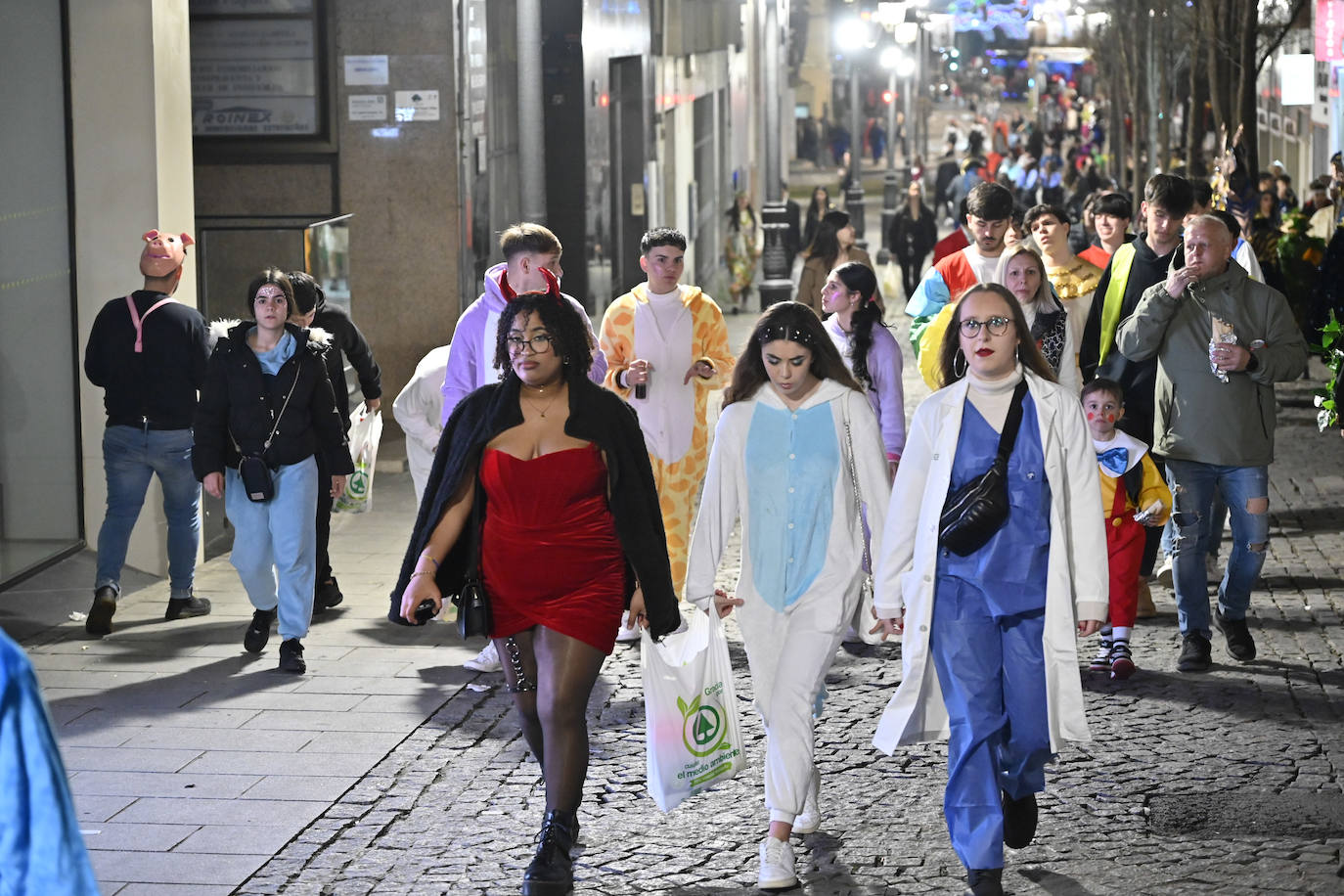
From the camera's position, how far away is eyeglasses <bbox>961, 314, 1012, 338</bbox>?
18.2ft

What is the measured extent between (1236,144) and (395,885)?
16.4m

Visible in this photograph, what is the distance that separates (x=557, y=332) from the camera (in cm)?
577

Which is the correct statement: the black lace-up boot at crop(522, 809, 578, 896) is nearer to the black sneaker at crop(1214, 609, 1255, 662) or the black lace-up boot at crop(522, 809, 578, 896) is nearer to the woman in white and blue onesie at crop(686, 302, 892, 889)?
the woman in white and blue onesie at crop(686, 302, 892, 889)

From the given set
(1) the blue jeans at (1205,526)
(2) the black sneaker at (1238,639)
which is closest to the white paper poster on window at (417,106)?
(1) the blue jeans at (1205,526)

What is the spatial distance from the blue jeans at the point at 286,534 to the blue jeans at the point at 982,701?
12.1ft

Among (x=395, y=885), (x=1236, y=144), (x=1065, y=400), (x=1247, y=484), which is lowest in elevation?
(x=395, y=885)

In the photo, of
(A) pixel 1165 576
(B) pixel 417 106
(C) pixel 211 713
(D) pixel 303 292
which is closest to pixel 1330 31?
(B) pixel 417 106

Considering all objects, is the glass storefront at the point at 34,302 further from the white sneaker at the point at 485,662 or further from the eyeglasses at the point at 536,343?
the eyeglasses at the point at 536,343

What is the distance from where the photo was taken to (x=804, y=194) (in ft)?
169

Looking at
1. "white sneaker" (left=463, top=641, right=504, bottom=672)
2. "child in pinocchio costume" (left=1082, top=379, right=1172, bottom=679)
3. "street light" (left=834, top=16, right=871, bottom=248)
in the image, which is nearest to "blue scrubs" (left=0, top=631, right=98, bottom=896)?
"white sneaker" (left=463, top=641, right=504, bottom=672)

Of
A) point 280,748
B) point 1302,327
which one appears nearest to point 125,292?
point 280,748

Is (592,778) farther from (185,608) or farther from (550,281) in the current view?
(185,608)

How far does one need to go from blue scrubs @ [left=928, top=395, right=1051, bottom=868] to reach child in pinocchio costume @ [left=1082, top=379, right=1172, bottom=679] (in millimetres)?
2707

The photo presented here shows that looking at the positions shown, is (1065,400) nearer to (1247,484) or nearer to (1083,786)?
(1083,786)
